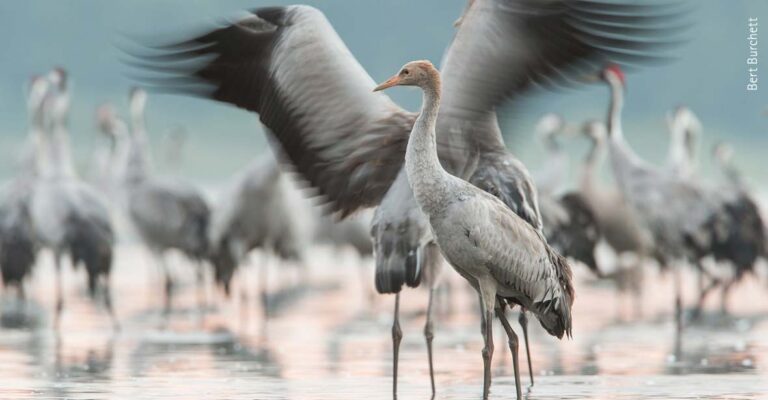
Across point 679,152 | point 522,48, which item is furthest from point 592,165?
point 522,48

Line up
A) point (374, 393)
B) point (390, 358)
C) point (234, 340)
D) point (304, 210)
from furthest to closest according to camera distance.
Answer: point (304, 210) → point (234, 340) → point (390, 358) → point (374, 393)

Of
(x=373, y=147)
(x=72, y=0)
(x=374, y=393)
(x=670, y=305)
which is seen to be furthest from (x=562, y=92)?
(x=72, y=0)

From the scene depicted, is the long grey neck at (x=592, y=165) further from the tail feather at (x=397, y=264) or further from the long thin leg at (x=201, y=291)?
the tail feather at (x=397, y=264)

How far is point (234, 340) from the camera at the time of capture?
1459 cm

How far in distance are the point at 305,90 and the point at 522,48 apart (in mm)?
1554

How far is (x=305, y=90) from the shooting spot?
37.7ft

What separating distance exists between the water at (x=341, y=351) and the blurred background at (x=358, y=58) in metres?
33.5

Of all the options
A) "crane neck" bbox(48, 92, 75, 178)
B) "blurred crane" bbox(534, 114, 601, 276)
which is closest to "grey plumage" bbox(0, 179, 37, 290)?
"crane neck" bbox(48, 92, 75, 178)

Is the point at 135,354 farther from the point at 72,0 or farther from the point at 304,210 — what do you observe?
the point at 72,0

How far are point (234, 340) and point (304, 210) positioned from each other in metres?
6.08

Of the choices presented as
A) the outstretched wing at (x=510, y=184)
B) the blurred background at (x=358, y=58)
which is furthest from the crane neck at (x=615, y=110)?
the blurred background at (x=358, y=58)

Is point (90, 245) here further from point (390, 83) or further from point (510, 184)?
point (390, 83)

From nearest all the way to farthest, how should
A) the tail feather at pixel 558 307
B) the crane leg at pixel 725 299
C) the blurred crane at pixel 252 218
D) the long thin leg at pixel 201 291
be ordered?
the tail feather at pixel 558 307, the crane leg at pixel 725 299, the blurred crane at pixel 252 218, the long thin leg at pixel 201 291

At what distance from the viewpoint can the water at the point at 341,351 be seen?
35.6 ft
